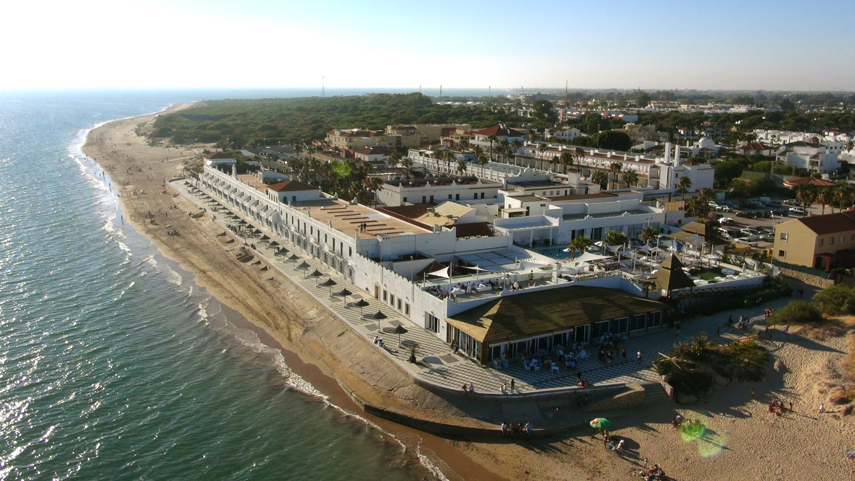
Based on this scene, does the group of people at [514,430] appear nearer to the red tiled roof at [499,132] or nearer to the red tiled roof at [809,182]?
the red tiled roof at [809,182]

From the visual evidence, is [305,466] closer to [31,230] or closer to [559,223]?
[559,223]

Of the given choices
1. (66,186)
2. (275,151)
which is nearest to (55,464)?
(66,186)

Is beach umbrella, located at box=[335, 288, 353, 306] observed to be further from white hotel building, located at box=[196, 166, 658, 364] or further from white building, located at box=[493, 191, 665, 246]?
white building, located at box=[493, 191, 665, 246]

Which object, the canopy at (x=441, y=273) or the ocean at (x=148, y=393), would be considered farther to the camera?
the canopy at (x=441, y=273)

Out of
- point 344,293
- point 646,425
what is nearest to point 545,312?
point 646,425

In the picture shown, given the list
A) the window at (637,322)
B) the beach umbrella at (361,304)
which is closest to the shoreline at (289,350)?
the beach umbrella at (361,304)

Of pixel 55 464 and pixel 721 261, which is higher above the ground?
pixel 721 261
